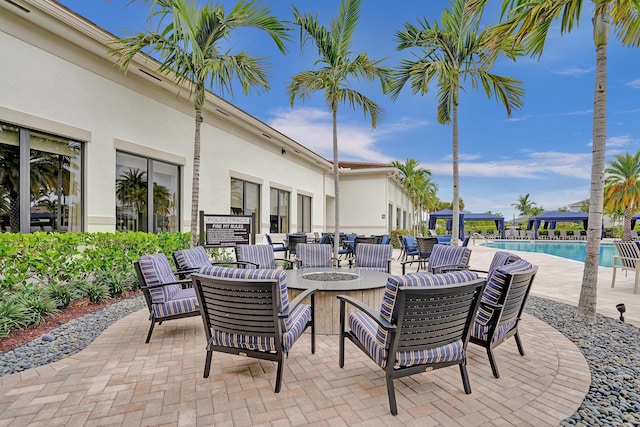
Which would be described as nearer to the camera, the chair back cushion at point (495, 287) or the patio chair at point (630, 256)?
the chair back cushion at point (495, 287)

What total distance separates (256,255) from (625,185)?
2788cm

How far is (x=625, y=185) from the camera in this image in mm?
22359

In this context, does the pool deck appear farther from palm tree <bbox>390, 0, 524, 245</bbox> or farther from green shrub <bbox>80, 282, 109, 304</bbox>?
palm tree <bbox>390, 0, 524, 245</bbox>

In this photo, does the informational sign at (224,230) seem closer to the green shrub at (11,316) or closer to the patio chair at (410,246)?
the green shrub at (11,316)

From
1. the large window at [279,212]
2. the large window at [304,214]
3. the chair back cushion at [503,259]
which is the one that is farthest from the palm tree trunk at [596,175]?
the large window at [304,214]

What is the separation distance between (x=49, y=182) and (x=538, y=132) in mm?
30371

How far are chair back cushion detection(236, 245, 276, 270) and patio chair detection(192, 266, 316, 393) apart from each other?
329cm

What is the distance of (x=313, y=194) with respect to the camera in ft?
58.4

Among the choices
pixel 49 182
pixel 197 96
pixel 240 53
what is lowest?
pixel 49 182

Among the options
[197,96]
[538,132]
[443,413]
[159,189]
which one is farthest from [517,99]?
[538,132]

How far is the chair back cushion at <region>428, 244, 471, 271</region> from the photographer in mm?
6039

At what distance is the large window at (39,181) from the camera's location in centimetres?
539

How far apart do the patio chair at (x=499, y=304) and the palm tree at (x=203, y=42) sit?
235 inches

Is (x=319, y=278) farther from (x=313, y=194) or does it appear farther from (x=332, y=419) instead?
(x=313, y=194)
